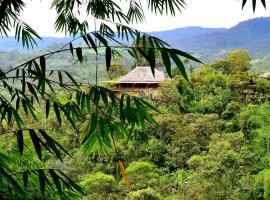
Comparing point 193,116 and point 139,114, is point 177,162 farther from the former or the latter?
point 139,114

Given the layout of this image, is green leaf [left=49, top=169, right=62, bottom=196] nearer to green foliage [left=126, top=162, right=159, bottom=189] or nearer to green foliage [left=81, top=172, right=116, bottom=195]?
green foliage [left=81, top=172, right=116, bottom=195]

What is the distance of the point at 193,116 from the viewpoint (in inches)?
510

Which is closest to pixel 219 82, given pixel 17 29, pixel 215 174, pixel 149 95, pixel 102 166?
pixel 149 95

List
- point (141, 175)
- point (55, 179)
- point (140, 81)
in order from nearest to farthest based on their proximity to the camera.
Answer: point (55, 179)
point (141, 175)
point (140, 81)

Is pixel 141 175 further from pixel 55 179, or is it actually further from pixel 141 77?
pixel 55 179

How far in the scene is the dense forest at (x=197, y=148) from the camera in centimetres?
858

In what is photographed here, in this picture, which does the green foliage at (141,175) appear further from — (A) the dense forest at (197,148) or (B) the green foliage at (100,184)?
(B) the green foliage at (100,184)

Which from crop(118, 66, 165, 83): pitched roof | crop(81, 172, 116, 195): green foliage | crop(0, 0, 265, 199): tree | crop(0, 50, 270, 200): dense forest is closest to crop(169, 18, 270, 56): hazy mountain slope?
crop(118, 66, 165, 83): pitched roof

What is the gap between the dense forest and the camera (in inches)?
338

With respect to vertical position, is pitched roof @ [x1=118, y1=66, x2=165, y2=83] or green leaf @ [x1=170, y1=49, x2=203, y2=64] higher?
green leaf @ [x1=170, y1=49, x2=203, y2=64]

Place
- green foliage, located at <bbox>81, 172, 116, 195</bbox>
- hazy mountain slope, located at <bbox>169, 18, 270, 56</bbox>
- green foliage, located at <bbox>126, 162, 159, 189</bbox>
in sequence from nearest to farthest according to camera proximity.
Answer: green foliage, located at <bbox>81, 172, 116, 195</bbox> → green foliage, located at <bbox>126, 162, 159, 189</bbox> → hazy mountain slope, located at <bbox>169, 18, 270, 56</bbox>

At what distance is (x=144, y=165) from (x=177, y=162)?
6.46 ft

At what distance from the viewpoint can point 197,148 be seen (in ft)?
36.4

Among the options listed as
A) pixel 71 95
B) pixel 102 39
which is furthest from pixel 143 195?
pixel 102 39
